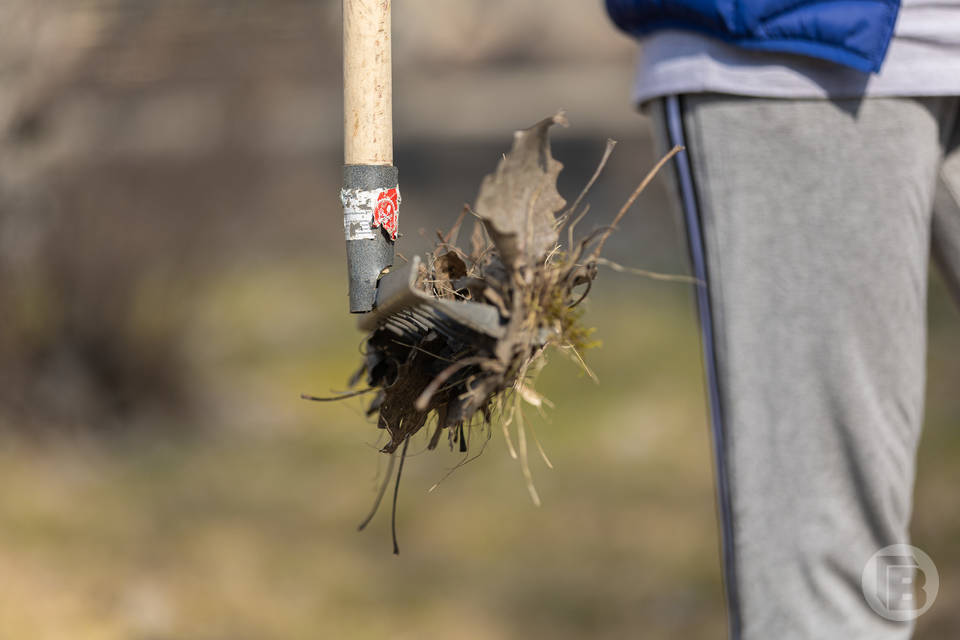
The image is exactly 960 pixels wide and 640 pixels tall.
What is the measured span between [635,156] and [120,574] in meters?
5.04

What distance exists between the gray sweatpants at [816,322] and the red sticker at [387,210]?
474 millimetres

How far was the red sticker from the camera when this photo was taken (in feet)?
3.87

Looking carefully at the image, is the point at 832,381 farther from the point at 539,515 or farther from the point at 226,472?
the point at 226,472

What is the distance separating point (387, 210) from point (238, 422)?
3.02 meters

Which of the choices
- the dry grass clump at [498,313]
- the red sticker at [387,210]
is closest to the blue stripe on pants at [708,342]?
the dry grass clump at [498,313]

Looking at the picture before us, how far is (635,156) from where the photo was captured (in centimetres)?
701

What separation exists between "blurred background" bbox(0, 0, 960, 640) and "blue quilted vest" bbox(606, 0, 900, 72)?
1.58 metres

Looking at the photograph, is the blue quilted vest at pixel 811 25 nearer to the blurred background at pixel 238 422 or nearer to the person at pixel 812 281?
the person at pixel 812 281

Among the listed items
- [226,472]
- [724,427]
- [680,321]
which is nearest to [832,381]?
[724,427]

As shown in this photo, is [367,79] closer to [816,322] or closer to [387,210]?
[387,210]

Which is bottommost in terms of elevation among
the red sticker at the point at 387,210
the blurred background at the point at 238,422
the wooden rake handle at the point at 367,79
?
the blurred background at the point at 238,422

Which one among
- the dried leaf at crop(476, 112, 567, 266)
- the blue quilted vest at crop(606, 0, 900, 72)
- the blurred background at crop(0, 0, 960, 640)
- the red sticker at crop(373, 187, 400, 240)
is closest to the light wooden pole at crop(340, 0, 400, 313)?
the red sticker at crop(373, 187, 400, 240)

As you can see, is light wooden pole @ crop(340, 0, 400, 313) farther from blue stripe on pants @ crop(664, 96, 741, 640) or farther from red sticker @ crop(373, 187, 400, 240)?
blue stripe on pants @ crop(664, 96, 741, 640)

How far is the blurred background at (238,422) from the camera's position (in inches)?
103
